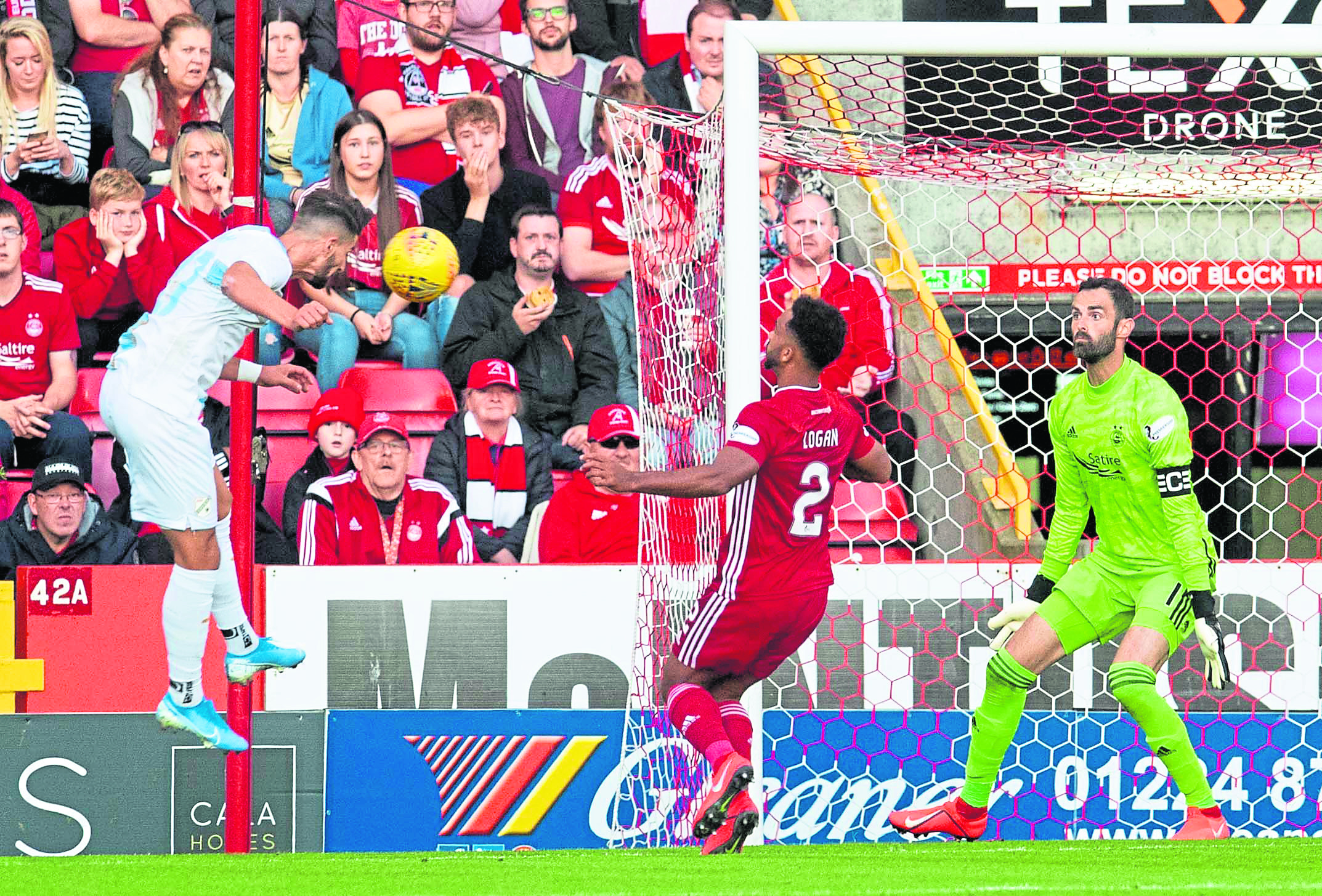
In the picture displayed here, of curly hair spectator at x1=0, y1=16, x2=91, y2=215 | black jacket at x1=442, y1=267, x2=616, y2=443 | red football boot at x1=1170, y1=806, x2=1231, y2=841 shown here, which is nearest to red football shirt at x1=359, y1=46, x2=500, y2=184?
black jacket at x1=442, y1=267, x2=616, y2=443

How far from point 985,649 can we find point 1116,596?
126 cm

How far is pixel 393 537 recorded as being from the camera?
7352 millimetres

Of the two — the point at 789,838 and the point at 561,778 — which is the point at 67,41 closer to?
the point at 561,778

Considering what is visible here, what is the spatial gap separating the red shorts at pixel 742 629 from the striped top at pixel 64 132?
16.4ft

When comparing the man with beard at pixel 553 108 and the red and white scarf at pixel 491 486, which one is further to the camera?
the man with beard at pixel 553 108

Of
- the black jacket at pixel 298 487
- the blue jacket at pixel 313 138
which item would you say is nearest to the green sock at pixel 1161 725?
the black jacket at pixel 298 487

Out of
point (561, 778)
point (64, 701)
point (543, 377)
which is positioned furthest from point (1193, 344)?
point (64, 701)

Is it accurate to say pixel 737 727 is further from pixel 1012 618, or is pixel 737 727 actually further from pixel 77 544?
pixel 77 544

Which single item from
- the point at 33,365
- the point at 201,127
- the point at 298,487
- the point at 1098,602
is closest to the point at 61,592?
the point at 298,487

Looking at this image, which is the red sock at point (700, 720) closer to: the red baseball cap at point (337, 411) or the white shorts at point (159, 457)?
the white shorts at point (159, 457)

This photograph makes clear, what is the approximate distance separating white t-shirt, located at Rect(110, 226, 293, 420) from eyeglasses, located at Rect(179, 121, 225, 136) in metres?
3.69

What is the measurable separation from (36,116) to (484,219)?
2385mm

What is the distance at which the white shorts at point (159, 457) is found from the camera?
468cm

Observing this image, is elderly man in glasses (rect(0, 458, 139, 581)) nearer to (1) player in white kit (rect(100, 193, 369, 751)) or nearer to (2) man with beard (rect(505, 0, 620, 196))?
(1) player in white kit (rect(100, 193, 369, 751))
